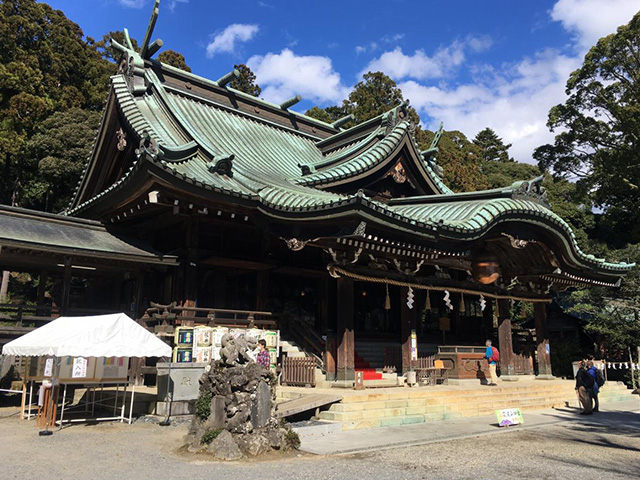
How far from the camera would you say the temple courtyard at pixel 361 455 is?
6988 millimetres

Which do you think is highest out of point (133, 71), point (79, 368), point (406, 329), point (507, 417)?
point (133, 71)

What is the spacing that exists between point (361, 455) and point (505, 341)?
11969mm

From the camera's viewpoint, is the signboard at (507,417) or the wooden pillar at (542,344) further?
the wooden pillar at (542,344)

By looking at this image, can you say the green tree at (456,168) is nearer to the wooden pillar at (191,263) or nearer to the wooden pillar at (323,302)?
the wooden pillar at (323,302)

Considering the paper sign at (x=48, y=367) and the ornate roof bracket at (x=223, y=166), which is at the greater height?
the ornate roof bracket at (x=223, y=166)

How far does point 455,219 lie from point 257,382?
916 cm

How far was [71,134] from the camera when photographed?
30609 millimetres

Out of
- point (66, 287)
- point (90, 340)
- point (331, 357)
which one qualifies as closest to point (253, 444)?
point (90, 340)

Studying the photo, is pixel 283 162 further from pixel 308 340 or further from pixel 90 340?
pixel 90 340

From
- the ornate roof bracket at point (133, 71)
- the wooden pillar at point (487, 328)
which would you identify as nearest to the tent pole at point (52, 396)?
the ornate roof bracket at point (133, 71)

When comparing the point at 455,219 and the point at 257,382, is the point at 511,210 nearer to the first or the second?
the point at 455,219

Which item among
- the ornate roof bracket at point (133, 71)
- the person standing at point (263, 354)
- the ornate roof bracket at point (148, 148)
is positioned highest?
the ornate roof bracket at point (133, 71)

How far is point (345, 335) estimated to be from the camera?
Result: 14062mm

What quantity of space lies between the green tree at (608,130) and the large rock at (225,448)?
36.1 metres
